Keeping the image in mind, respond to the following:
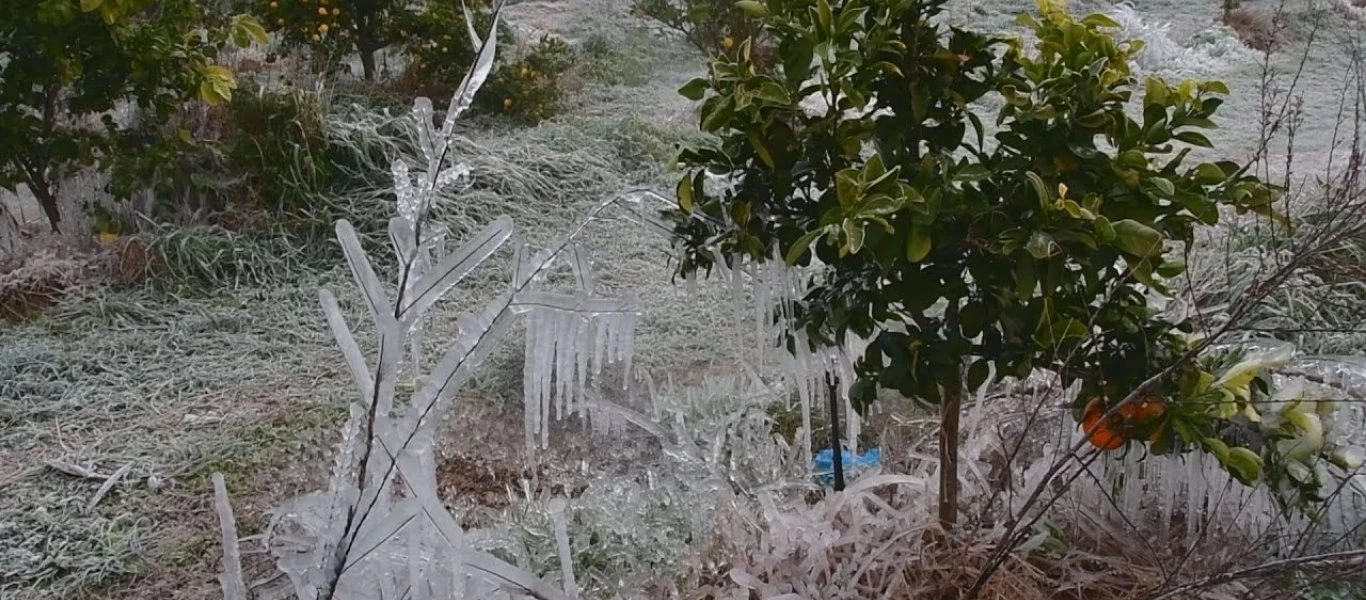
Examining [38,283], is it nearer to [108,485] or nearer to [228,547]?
[108,485]

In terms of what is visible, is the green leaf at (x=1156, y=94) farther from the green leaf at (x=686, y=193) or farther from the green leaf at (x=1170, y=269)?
the green leaf at (x=686, y=193)

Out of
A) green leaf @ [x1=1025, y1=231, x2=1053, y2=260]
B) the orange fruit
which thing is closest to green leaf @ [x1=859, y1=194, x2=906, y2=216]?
green leaf @ [x1=1025, y1=231, x2=1053, y2=260]

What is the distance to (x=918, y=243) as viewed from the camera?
4.21 ft

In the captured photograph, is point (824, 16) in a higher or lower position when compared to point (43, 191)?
higher

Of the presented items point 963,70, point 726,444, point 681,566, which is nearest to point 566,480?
point 726,444

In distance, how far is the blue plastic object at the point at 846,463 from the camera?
2154 millimetres

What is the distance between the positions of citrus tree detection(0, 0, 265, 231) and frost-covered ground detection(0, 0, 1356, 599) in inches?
22.8

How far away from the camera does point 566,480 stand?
2.40m

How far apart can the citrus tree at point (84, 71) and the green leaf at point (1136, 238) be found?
2771mm

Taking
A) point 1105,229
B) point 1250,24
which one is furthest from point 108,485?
point 1250,24

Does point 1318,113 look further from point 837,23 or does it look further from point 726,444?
point 837,23

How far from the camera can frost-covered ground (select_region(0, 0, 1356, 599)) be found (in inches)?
81.2

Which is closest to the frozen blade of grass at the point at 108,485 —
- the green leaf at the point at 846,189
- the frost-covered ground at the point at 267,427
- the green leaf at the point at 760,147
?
the frost-covered ground at the point at 267,427

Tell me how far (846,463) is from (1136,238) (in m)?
1.08
